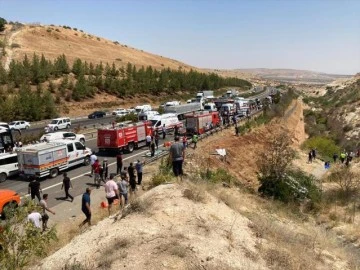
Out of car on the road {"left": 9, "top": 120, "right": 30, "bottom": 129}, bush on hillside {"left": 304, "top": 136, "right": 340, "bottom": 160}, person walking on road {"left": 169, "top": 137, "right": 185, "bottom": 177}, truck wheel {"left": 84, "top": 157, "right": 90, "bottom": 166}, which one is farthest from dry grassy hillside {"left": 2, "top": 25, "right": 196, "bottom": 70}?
person walking on road {"left": 169, "top": 137, "right": 185, "bottom": 177}

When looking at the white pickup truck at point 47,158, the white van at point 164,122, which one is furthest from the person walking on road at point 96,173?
the white van at point 164,122

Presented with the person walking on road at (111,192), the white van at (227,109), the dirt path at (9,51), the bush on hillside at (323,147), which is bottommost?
the bush on hillside at (323,147)

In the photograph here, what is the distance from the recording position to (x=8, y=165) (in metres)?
26.1

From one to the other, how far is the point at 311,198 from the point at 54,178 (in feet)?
55.8

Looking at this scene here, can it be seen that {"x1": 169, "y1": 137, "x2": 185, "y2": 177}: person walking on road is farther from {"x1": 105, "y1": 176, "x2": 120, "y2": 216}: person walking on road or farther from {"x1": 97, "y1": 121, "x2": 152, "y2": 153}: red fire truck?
{"x1": 97, "y1": 121, "x2": 152, "y2": 153}: red fire truck

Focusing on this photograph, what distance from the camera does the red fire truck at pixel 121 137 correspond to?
32375 millimetres

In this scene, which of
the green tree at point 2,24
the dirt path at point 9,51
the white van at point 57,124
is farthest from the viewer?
the green tree at point 2,24

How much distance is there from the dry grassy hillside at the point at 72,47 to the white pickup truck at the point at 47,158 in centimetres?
7305

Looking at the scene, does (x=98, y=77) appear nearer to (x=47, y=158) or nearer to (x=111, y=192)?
(x=47, y=158)

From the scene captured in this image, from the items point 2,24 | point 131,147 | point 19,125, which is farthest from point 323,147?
point 2,24

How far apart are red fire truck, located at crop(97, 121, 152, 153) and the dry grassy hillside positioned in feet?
223

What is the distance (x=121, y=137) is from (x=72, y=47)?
98628mm

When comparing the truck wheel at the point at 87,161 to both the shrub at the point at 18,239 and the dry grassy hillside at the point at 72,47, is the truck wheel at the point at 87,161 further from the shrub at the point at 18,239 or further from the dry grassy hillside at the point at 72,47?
the dry grassy hillside at the point at 72,47

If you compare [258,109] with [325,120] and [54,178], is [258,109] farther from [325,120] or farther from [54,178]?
[54,178]
